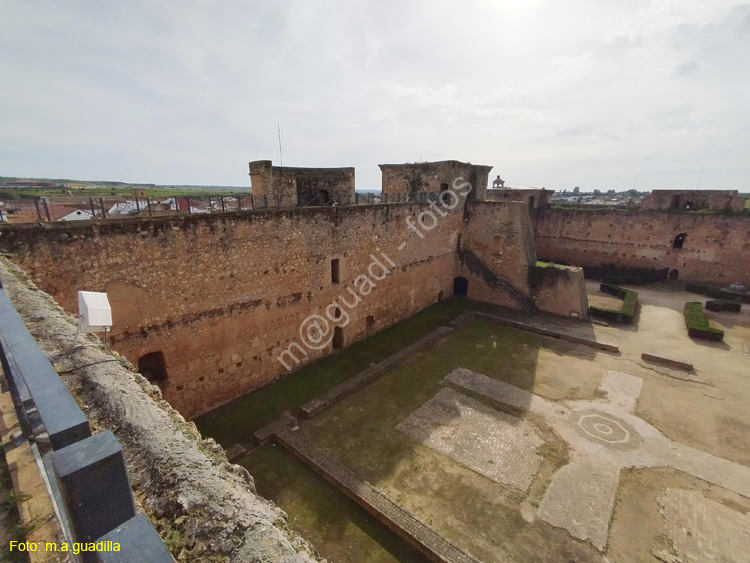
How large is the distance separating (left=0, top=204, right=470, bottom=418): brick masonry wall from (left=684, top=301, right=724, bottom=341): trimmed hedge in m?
14.3

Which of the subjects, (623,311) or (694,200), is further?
(694,200)

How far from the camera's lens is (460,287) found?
21.6 meters

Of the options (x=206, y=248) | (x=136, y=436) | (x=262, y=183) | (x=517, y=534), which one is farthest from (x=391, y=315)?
(x=136, y=436)

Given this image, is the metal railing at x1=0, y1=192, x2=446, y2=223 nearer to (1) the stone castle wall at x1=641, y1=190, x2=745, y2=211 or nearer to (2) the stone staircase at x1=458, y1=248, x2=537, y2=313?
(2) the stone staircase at x1=458, y1=248, x2=537, y2=313

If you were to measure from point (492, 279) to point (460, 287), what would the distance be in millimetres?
2255

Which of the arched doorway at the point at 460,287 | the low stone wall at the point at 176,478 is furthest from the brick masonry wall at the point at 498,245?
the low stone wall at the point at 176,478

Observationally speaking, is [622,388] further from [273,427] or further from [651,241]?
[651,241]

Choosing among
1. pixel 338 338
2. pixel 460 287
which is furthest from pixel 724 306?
pixel 338 338

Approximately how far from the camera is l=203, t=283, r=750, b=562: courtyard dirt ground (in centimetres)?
706

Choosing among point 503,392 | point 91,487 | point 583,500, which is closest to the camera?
point 91,487

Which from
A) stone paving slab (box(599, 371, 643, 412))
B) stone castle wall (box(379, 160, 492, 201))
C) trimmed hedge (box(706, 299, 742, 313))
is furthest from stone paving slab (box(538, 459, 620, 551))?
trimmed hedge (box(706, 299, 742, 313))

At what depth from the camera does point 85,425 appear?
1.53 meters

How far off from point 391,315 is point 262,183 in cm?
804

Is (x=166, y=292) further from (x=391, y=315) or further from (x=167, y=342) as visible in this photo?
(x=391, y=315)
